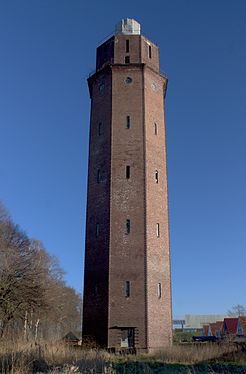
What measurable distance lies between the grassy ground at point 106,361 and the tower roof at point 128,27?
1990cm

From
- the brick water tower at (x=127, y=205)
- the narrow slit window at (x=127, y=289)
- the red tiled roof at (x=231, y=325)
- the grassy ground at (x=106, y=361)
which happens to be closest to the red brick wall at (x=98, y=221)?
the brick water tower at (x=127, y=205)

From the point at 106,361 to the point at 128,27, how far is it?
2196 cm

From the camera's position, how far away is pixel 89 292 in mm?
23250

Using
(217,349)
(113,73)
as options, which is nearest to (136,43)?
(113,73)

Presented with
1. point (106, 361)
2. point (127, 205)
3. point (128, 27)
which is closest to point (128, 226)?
point (127, 205)

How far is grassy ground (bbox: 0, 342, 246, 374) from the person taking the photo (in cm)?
882

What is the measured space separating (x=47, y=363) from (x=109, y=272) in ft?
37.2

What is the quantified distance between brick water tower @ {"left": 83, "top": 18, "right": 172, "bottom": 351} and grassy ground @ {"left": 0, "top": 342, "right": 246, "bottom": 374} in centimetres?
229

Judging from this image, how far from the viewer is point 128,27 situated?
29.0 m

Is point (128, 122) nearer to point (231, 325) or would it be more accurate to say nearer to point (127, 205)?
point (127, 205)

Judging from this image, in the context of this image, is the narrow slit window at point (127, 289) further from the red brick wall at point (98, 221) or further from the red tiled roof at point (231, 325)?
the red tiled roof at point (231, 325)

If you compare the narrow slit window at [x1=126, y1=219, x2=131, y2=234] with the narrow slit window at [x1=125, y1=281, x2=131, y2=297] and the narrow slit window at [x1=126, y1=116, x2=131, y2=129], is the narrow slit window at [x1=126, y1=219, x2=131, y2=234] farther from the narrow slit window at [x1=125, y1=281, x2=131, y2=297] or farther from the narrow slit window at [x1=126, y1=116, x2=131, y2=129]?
the narrow slit window at [x1=126, y1=116, x2=131, y2=129]

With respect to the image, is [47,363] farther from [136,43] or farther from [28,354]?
[136,43]

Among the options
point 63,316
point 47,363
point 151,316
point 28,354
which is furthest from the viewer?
point 63,316
